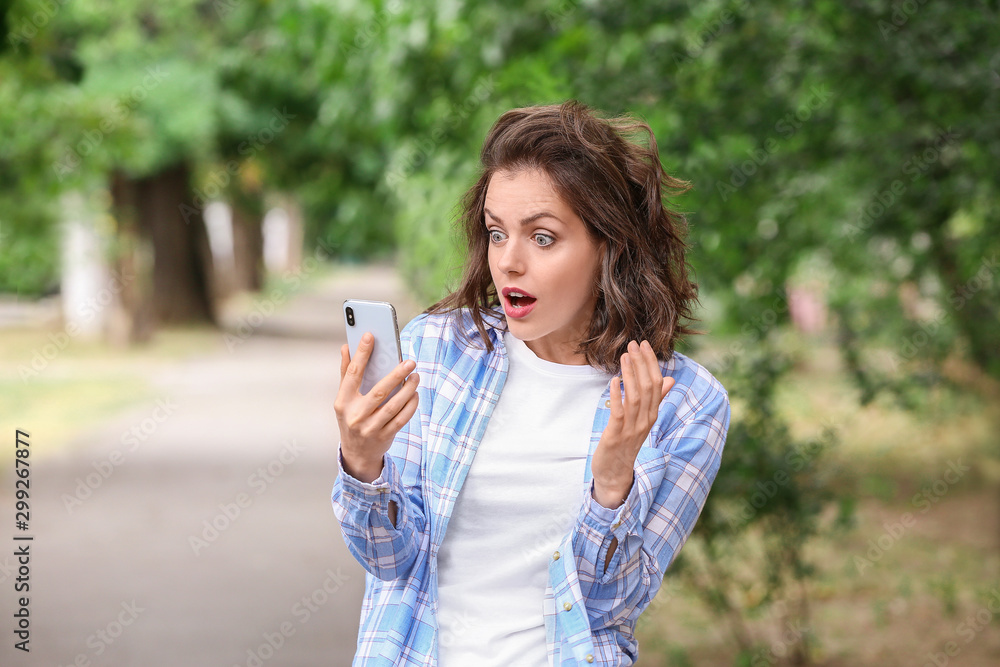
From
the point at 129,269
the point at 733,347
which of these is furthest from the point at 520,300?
the point at 129,269

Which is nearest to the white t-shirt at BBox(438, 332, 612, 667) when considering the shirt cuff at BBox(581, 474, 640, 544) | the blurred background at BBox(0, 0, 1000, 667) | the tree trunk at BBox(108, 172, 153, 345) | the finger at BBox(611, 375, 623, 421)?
the shirt cuff at BBox(581, 474, 640, 544)

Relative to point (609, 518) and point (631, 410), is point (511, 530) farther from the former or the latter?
point (631, 410)

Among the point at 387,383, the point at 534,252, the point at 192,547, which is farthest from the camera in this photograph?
the point at 192,547

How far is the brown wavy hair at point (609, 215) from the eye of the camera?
6.73 feet

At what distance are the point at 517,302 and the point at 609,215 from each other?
0.80 ft

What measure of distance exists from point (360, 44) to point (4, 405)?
30.4 ft

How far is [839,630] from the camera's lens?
6.28 meters

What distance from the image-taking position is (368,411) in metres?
1.82

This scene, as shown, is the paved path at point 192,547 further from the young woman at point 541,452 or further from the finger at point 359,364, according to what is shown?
the finger at point 359,364

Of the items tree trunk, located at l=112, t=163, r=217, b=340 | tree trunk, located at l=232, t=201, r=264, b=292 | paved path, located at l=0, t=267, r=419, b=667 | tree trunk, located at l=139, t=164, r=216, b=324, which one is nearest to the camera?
paved path, located at l=0, t=267, r=419, b=667

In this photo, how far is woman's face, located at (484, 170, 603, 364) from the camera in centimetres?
201

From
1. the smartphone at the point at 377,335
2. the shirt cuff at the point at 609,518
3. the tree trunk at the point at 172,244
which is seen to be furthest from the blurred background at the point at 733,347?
the tree trunk at the point at 172,244

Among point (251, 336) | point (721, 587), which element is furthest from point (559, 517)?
point (251, 336)

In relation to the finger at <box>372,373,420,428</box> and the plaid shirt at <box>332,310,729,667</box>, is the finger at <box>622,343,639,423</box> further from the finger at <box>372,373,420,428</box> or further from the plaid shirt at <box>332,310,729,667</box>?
the finger at <box>372,373,420,428</box>
